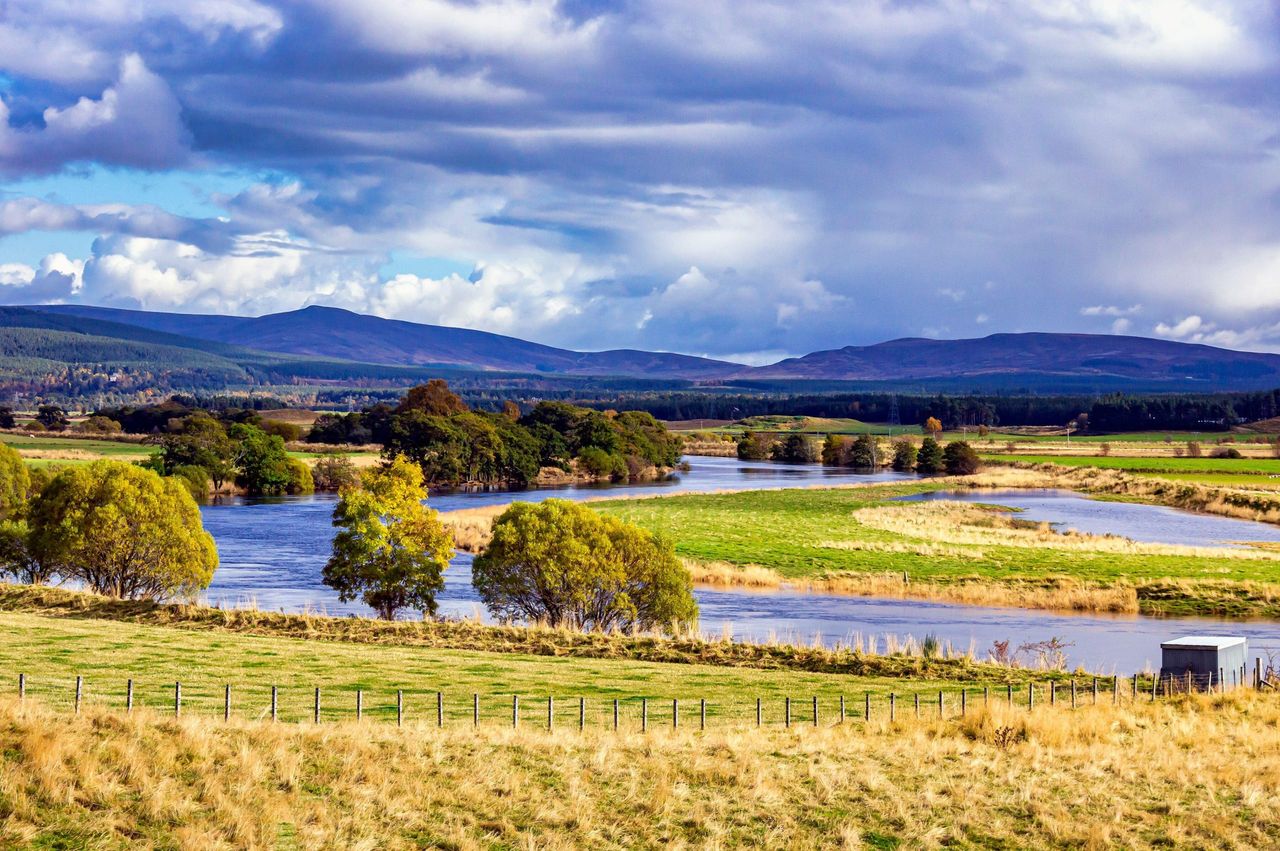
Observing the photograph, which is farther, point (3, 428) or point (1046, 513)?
point (3, 428)

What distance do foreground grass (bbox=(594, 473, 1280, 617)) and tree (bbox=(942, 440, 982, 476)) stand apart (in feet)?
209

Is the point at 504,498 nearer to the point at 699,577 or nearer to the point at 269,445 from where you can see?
the point at 269,445

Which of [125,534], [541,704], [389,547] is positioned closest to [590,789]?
[541,704]

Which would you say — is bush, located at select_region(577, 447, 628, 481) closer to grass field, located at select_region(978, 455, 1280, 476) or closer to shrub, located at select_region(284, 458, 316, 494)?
shrub, located at select_region(284, 458, 316, 494)

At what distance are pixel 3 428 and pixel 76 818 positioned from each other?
626ft

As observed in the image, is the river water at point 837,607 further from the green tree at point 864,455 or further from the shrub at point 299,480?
the green tree at point 864,455

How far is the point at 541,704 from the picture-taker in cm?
2944

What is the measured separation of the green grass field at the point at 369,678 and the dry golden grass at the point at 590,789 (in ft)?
14.8

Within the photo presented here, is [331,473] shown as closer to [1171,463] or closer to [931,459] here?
[931,459]

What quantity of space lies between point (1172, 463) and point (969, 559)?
85829mm

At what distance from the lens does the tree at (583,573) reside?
152 feet

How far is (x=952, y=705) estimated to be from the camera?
31.2 m

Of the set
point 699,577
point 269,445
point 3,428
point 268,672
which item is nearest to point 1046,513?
point 699,577

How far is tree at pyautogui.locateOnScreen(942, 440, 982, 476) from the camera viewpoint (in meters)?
160
